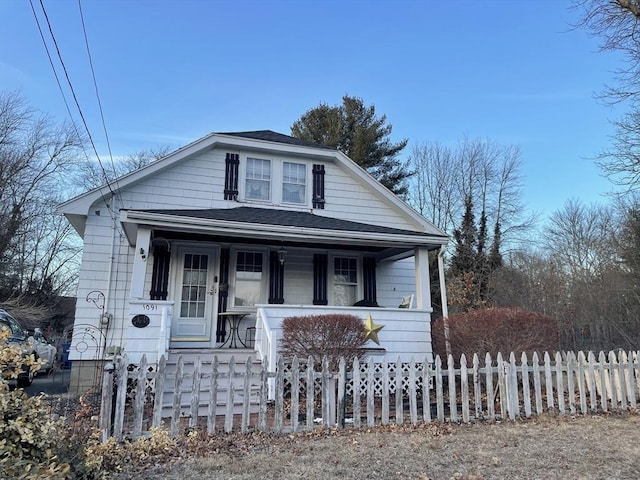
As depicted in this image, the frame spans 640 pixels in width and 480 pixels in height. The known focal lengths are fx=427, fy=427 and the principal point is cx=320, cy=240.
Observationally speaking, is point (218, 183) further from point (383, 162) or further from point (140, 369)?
point (383, 162)

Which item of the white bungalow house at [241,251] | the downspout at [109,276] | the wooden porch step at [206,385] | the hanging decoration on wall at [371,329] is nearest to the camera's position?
the wooden porch step at [206,385]

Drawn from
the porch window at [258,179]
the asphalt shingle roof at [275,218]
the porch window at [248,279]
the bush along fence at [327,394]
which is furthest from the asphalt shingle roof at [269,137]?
the bush along fence at [327,394]

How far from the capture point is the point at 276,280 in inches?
424

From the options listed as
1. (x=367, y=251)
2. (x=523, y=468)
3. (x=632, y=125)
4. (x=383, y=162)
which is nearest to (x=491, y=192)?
(x=383, y=162)

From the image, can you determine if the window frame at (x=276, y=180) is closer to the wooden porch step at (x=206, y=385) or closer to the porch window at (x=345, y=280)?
the porch window at (x=345, y=280)

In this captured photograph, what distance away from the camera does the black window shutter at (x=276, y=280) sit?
34.9ft

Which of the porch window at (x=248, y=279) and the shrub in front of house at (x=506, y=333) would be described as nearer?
the shrub in front of house at (x=506, y=333)

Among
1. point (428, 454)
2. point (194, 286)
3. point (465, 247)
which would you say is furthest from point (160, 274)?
point (465, 247)

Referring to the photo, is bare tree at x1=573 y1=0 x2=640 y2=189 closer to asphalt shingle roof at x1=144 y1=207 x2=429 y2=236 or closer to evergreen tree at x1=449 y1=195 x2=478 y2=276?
asphalt shingle roof at x1=144 y1=207 x2=429 y2=236

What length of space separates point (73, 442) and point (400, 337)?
6.58m

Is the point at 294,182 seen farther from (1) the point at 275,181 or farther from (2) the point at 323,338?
(2) the point at 323,338

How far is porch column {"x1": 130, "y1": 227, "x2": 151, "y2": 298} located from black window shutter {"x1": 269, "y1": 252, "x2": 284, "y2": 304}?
335 centimetres

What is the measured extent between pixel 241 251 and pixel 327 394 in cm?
562

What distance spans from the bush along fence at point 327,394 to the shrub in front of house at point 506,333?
1.60ft
